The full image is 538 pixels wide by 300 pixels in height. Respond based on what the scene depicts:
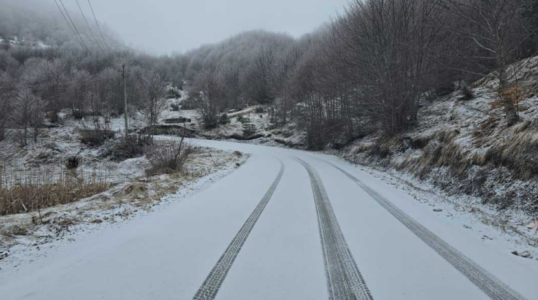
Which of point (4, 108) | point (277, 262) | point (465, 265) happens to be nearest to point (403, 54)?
point (465, 265)

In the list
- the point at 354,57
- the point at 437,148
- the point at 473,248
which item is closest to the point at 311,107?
the point at 354,57

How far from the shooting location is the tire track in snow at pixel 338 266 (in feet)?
8.54

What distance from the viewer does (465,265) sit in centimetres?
326

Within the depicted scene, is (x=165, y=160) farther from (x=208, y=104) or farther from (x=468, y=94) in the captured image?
(x=208, y=104)

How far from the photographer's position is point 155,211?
574 cm

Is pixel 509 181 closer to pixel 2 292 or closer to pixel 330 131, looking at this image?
pixel 2 292

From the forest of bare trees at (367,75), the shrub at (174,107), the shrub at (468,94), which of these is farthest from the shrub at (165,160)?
the shrub at (174,107)

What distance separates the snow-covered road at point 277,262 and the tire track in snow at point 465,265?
2 centimetres

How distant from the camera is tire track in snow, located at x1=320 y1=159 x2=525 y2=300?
268cm

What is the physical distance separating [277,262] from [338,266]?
78cm

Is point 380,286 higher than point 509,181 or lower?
lower

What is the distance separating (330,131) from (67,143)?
2971 cm

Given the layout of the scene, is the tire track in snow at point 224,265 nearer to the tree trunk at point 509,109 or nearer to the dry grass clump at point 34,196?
the dry grass clump at point 34,196

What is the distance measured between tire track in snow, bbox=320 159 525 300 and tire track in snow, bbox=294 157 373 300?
132 centimetres
